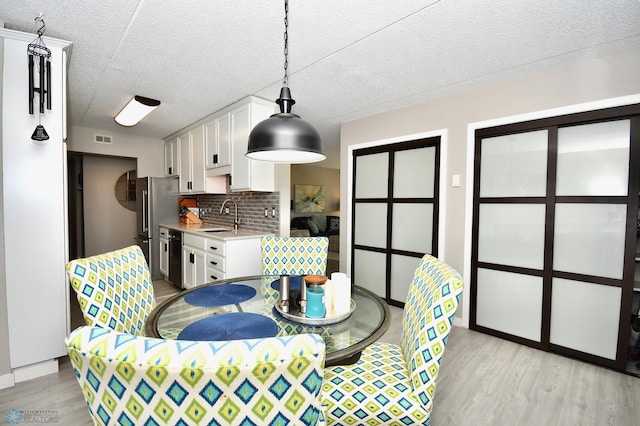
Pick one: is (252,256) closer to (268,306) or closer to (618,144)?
(268,306)

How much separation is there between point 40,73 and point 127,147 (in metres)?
3.10

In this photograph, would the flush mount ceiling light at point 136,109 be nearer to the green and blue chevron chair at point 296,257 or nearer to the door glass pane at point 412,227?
the green and blue chevron chair at point 296,257

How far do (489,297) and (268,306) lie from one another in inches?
91.8

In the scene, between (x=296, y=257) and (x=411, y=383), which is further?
(x=296, y=257)

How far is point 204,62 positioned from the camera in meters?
2.32

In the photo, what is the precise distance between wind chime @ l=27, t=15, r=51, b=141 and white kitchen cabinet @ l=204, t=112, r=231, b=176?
66.2 inches

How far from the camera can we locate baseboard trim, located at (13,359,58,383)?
197 centimetres

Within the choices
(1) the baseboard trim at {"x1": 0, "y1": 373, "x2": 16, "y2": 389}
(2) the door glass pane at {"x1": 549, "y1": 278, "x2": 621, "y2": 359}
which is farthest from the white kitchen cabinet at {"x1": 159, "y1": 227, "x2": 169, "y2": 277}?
(2) the door glass pane at {"x1": 549, "y1": 278, "x2": 621, "y2": 359}

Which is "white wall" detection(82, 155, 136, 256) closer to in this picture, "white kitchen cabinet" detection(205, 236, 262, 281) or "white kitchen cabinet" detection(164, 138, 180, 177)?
"white kitchen cabinet" detection(164, 138, 180, 177)

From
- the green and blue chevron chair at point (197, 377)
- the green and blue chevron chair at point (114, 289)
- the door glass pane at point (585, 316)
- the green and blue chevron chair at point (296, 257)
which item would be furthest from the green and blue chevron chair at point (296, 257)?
the door glass pane at point (585, 316)

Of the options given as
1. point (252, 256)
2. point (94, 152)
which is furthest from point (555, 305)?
point (94, 152)

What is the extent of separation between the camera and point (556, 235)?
246cm

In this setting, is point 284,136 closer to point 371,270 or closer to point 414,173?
point 414,173

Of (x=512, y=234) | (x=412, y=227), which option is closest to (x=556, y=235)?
(x=512, y=234)
